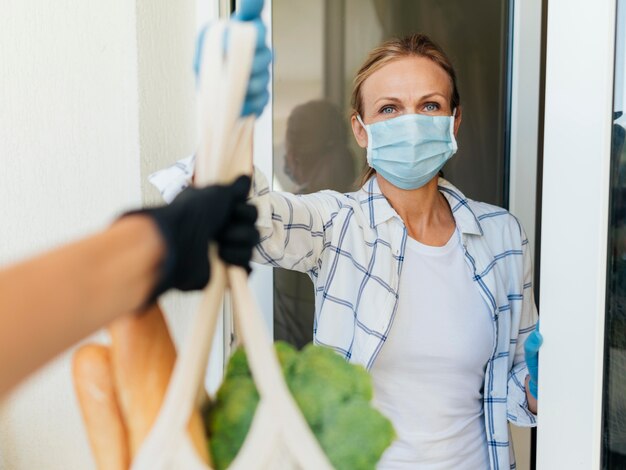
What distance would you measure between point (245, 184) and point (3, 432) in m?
0.91

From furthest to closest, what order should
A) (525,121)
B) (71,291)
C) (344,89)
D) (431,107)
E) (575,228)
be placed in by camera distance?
(344,89)
(525,121)
(431,107)
(575,228)
(71,291)

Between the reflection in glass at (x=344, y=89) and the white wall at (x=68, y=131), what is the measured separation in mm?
368

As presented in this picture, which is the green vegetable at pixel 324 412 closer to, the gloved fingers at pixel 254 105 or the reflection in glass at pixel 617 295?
the gloved fingers at pixel 254 105

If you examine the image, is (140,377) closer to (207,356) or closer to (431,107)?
(207,356)

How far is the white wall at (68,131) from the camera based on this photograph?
96 cm

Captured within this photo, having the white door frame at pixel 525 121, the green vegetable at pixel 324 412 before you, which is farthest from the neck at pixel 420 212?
the green vegetable at pixel 324 412

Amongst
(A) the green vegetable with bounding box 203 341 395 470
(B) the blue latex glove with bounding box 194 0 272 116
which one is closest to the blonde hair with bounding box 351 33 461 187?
Result: (B) the blue latex glove with bounding box 194 0 272 116

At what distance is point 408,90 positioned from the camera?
910mm

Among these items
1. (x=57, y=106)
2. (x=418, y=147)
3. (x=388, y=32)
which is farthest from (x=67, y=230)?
(x=388, y=32)

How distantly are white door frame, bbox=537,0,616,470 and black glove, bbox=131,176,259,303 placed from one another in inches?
19.3

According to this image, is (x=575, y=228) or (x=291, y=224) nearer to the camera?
(x=575, y=228)

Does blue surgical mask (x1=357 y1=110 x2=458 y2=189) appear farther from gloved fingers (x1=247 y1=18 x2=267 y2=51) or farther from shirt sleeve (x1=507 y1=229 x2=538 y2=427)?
gloved fingers (x1=247 y1=18 x2=267 y2=51)

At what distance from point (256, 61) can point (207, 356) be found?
0.23 meters

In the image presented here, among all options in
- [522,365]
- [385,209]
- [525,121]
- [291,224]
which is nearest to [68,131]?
[291,224]
